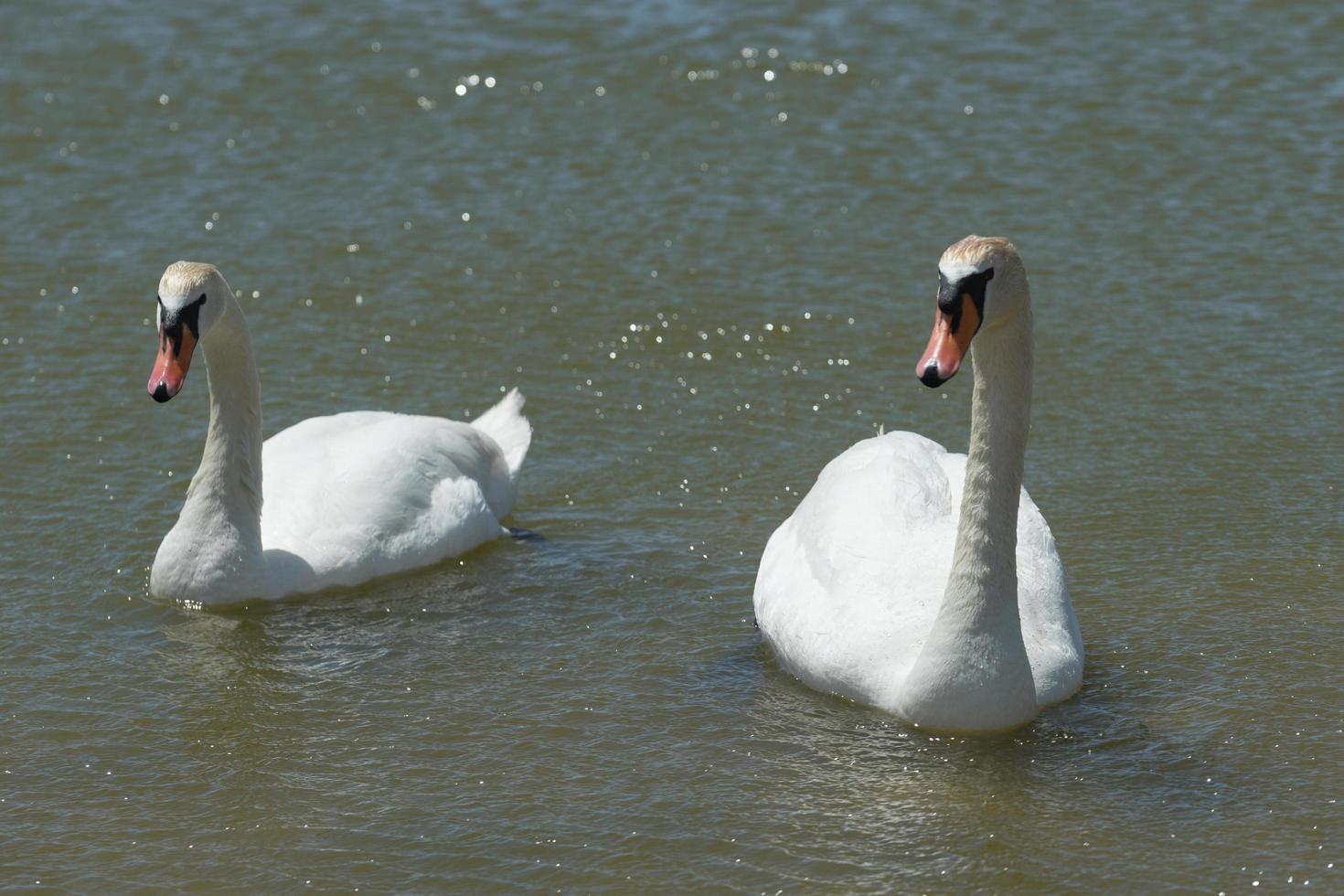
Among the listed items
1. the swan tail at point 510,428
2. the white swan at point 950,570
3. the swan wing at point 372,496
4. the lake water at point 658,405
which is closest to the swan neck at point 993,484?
the white swan at point 950,570

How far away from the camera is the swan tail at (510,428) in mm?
8797

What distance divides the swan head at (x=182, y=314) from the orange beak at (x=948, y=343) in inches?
113

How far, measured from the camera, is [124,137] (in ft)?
42.2

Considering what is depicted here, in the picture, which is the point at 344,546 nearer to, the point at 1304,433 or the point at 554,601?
the point at 554,601

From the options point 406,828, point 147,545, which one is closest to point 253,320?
point 147,545

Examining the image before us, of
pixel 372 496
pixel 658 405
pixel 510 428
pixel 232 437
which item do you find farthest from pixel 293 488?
pixel 658 405

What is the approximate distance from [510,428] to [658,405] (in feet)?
2.87

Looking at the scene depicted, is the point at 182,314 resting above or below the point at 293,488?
above

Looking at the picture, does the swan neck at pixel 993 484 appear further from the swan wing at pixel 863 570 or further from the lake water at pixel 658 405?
the lake water at pixel 658 405

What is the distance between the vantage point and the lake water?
242 inches

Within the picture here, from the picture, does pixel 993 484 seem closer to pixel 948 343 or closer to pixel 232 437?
pixel 948 343

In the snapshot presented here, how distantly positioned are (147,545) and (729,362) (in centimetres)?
312

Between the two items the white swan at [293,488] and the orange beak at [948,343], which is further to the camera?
the white swan at [293,488]

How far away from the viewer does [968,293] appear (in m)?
5.96
